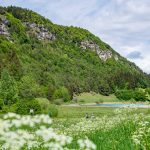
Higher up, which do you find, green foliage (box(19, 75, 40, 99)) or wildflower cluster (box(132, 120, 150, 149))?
green foliage (box(19, 75, 40, 99))

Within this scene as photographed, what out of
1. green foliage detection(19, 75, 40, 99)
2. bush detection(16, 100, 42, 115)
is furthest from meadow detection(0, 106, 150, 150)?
green foliage detection(19, 75, 40, 99)

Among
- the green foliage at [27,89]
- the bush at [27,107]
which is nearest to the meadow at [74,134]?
the bush at [27,107]

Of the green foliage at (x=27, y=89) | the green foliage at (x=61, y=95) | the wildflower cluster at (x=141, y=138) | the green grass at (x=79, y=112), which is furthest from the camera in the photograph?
the green foliage at (x=61, y=95)

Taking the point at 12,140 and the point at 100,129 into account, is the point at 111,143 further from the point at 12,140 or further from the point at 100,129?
the point at 12,140

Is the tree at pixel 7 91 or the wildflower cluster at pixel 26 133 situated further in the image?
the tree at pixel 7 91

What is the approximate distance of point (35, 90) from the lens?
146 m

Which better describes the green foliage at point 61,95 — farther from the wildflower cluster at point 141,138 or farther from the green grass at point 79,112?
the wildflower cluster at point 141,138

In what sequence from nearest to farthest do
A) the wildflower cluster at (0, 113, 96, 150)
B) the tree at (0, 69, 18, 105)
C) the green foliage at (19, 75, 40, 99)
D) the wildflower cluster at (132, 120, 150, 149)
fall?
the wildflower cluster at (0, 113, 96, 150) → the wildflower cluster at (132, 120, 150, 149) → the tree at (0, 69, 18, 105) → the green foliage at (19, 75, 40, 99)

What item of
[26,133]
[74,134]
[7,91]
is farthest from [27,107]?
[26,133]

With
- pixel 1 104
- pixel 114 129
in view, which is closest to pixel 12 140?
pixel 114 129

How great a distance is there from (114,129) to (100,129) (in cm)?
80

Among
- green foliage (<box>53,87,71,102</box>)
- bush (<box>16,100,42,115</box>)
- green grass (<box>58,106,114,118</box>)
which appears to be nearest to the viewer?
bush (<box>16,100,42,115</box>)

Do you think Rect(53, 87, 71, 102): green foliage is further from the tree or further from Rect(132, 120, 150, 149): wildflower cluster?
Rect(132, 120, 150, 149): wildflower cluster

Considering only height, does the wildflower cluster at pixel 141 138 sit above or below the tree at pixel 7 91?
below
